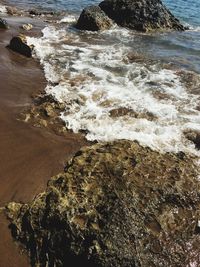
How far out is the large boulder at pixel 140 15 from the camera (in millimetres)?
17969

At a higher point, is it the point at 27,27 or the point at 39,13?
the point at 27,27

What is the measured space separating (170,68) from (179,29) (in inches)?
269

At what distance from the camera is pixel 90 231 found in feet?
15.2

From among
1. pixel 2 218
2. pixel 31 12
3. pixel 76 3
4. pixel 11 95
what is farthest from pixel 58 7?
pixel 2 218

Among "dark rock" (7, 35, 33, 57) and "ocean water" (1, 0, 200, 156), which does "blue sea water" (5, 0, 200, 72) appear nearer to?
"ocean water" (1, 0, 200, 156)

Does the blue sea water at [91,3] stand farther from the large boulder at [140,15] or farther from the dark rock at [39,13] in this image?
the large boulder at [140,15]

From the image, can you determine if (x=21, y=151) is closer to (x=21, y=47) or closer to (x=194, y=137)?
(x=194, y=137)

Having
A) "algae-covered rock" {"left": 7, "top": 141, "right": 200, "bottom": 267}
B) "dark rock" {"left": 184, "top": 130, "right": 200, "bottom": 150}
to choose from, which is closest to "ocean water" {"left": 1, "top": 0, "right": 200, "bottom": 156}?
"dark rock" {"left": 184, "top": 130, "right": 200, "bottom": 150}

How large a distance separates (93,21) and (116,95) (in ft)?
27.0

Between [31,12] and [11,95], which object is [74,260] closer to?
[11,95]

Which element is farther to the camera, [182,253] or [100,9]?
[100,9]

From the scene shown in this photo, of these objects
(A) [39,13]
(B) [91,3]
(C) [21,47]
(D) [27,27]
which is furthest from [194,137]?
(B) [91,3]

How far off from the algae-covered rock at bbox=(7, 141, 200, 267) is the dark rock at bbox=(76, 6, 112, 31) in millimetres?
12105

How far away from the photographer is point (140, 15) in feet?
59.6
